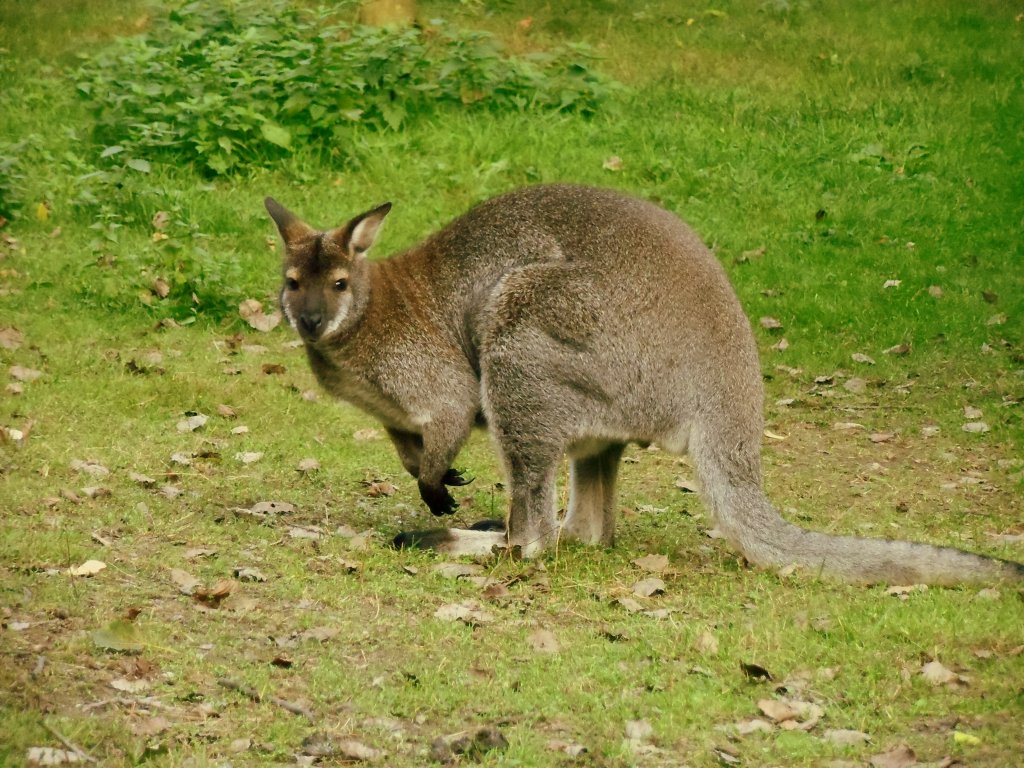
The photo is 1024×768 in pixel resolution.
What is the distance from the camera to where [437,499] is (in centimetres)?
715

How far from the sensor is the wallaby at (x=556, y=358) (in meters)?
6.47

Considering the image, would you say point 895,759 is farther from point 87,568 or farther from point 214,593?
point 87,568

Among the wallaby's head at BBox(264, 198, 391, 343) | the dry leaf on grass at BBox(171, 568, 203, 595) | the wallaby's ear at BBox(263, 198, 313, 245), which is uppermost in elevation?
the wallaby's ear at BBox(263, 198, 313, 245)

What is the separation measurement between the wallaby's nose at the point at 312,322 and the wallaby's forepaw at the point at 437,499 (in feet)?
2.99

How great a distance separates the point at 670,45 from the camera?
15797mm

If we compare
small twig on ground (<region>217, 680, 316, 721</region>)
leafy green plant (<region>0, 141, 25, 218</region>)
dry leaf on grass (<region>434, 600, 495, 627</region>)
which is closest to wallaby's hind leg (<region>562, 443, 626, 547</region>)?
dry leaf on grass (<region>434, 600, 495, 627</region>)

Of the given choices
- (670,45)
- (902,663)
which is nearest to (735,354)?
(902,663)

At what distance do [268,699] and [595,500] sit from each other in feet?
8.28

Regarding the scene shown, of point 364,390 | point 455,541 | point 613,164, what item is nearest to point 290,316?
point 364,390

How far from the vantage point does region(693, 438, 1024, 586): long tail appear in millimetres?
5891

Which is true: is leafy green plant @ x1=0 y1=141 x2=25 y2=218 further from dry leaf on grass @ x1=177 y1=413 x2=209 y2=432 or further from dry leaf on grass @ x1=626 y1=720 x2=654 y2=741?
dry leaf on grass @ x1=626 y1=720 x2=654 y2=741

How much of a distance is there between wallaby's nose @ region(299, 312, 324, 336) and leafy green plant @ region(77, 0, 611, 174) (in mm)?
5863

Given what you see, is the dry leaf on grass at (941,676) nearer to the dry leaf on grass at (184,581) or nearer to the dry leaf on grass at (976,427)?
the dry leaf on grass at (184,581)

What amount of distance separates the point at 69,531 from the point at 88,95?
799 centimetres
